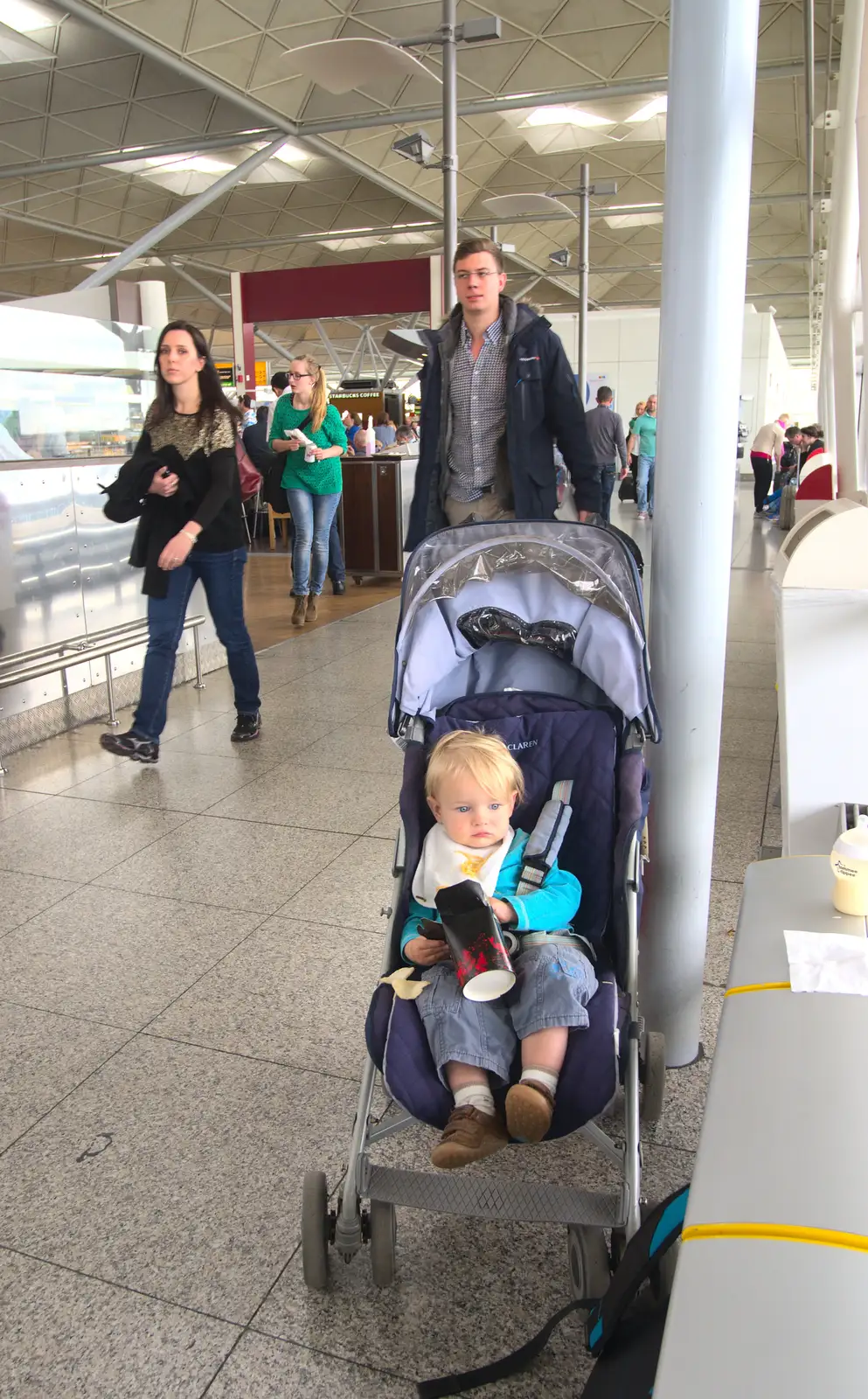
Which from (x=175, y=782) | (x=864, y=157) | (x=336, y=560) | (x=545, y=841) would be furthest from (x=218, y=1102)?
(x=336, y=560)

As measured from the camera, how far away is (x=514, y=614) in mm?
2564

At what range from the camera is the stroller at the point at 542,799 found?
1761 mm

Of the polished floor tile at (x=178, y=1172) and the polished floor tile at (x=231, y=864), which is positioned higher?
the polished floor tile at (x=231, y=864)

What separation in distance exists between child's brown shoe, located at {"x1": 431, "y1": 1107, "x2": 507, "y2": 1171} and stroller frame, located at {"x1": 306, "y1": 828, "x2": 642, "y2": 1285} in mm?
50

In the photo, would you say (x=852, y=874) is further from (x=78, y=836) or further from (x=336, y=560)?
(x=336, y=560)

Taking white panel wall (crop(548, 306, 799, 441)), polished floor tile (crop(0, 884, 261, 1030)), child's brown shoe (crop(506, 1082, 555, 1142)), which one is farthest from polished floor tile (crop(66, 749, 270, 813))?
white panel wall (crop(548, 306, 799, 441))

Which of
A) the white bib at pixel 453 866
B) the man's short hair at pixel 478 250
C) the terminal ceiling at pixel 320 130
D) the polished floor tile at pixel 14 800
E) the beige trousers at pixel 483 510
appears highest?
the terminal ceiling at pixel 320 130

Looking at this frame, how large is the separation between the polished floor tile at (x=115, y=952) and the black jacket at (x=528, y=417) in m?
1.58

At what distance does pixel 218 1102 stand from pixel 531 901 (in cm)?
90

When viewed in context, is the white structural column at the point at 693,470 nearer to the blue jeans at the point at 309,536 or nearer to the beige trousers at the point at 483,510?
the beige trousers at the point at 483,510

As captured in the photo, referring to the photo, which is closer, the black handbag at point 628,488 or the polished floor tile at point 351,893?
the polished floor tile at point 351,893

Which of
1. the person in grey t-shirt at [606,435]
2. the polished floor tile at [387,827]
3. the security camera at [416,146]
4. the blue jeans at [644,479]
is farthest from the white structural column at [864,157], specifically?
the blue jeans at [644,479]

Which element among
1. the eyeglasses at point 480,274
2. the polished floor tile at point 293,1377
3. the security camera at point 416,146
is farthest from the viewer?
the security camera at point 416,146

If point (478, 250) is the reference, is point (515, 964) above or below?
below
